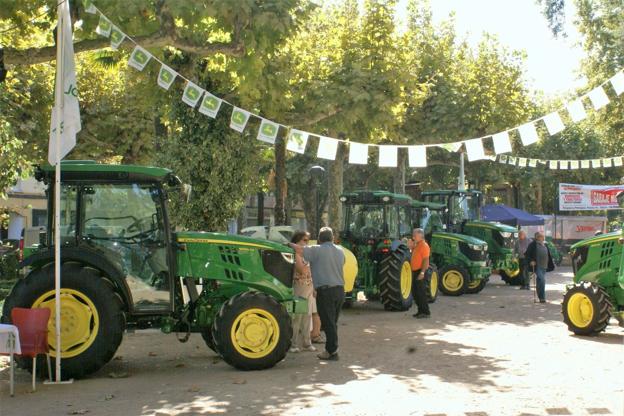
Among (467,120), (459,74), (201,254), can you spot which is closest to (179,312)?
(201,254)

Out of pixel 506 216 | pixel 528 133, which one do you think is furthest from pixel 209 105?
pixel 506 216

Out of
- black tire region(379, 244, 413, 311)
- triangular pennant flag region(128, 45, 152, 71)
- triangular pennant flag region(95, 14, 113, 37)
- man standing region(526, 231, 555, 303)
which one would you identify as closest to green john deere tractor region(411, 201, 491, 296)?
man standing region(526, 231, 555, 303)

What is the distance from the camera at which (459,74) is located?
31.0 meters

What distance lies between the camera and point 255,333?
31.4 ft

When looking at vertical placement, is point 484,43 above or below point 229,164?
above

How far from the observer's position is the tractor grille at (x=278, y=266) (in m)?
10.2

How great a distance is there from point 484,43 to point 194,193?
1944cm

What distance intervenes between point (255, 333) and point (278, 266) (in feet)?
3.58

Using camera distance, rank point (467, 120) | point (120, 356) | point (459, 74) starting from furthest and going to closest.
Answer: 1. point (459, 74)
2. point (467, 120)
3. point (120, 356)

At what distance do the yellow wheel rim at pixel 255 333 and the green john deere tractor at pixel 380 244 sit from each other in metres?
6.92

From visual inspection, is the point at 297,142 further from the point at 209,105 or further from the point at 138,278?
the point at 138,278

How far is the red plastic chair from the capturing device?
27.9 feet

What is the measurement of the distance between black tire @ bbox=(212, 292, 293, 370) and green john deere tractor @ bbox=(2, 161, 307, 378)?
0.01 m

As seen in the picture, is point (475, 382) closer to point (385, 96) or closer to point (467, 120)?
point (385, 96)
